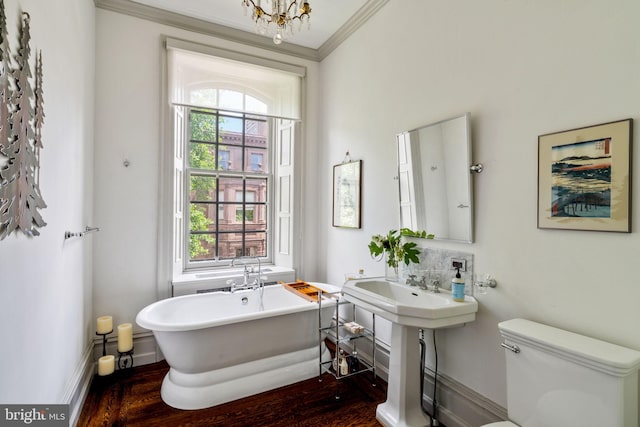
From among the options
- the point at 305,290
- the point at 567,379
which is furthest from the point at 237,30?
the point at 567,379

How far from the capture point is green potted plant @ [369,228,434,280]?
212 cm

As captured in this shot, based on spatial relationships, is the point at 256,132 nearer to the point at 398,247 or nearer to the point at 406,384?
the point at 398,247

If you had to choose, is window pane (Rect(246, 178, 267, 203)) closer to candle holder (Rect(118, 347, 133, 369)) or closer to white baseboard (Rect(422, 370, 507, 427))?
candle holder (Rect(118, 347, 133, 369))

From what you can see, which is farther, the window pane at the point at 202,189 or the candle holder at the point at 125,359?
the window pane at the point at 202,189

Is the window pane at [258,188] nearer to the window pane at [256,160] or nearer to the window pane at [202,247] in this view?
the window pane at [256,160]

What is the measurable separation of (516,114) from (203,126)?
277cm

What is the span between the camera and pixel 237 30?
3.04m

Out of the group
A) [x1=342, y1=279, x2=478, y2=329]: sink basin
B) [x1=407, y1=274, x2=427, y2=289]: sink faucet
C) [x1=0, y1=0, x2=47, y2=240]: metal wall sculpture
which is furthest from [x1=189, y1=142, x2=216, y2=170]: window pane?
[x1=407, y1=274, x2=427, y2=289]: sink faucet

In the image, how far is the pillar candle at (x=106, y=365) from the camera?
7.77 feet

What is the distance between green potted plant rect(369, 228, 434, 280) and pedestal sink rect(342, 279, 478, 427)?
0.21m

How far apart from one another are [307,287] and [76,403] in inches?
69.8

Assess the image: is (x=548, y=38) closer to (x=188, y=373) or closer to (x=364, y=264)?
(x=364, y=264)

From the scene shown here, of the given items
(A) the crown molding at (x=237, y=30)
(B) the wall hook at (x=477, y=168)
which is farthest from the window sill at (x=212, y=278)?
(A) the crown molding at (x=237, y=30)

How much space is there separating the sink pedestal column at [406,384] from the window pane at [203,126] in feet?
8.47
